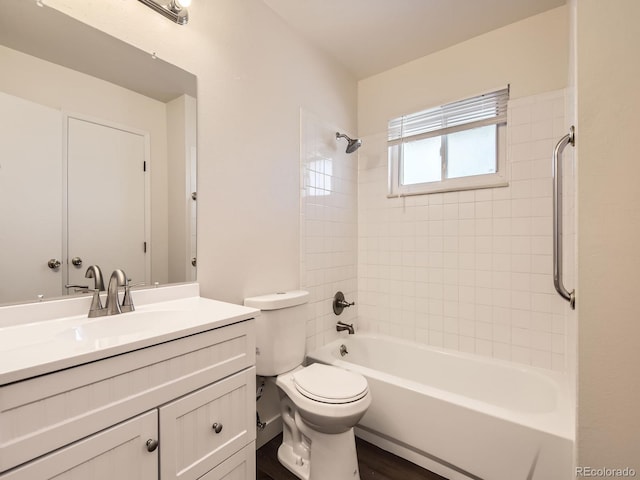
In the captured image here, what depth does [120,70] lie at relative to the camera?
46.8 inches

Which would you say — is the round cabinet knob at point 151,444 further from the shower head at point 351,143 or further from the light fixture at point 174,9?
the shower head at point 351,143

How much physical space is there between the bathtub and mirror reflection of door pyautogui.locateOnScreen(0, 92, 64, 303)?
4.78 ft

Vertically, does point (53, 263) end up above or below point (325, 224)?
below

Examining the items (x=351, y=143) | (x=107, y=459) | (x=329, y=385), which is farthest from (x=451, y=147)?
(x=107, y=459)

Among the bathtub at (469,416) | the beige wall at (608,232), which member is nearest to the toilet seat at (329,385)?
the bathtub at (469,416)

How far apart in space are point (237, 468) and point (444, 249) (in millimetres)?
1774

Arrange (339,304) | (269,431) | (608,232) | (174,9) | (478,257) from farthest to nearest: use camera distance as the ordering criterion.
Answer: (339,304)
(478,257)
(269,431)
(174,9)
(608,232)

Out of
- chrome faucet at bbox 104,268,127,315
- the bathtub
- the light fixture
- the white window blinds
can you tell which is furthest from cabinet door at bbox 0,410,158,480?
the white window blinds

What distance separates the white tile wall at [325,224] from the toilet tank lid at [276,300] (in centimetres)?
28

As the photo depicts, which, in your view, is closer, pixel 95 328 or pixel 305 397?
pixel 95 328

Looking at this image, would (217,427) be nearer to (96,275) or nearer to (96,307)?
(96,307)

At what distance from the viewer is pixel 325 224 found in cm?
218

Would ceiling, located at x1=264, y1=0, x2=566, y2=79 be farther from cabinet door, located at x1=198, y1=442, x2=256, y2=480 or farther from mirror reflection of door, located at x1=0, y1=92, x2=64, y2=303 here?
cabinet door, located at x1=198, y1=442, x2=256, y2=480

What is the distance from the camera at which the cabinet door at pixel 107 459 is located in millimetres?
632
